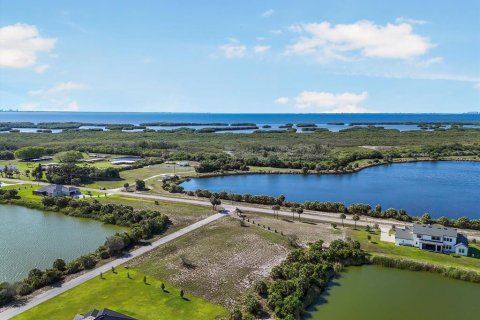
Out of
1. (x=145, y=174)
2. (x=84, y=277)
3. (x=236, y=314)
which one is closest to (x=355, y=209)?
(x=236, y=314)

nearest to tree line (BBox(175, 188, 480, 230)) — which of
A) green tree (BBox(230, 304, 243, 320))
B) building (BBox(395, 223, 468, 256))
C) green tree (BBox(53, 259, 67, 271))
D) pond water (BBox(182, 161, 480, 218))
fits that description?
pond water (BBox(182, 161, 480, 218))

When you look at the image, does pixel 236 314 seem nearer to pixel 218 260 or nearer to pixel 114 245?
pixel 218 260

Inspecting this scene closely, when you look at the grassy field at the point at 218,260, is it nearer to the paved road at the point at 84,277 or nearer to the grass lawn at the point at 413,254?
the paved road at the point at 84,277

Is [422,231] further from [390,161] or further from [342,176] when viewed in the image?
[390,161]

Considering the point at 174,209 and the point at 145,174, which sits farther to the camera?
the point at 145,174

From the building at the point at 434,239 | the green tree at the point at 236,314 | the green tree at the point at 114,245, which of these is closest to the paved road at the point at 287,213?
the building at the point at 434,239

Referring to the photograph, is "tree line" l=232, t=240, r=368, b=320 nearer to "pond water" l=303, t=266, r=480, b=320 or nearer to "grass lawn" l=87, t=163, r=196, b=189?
"pond water" l=303, t=266, r=480, b=320
